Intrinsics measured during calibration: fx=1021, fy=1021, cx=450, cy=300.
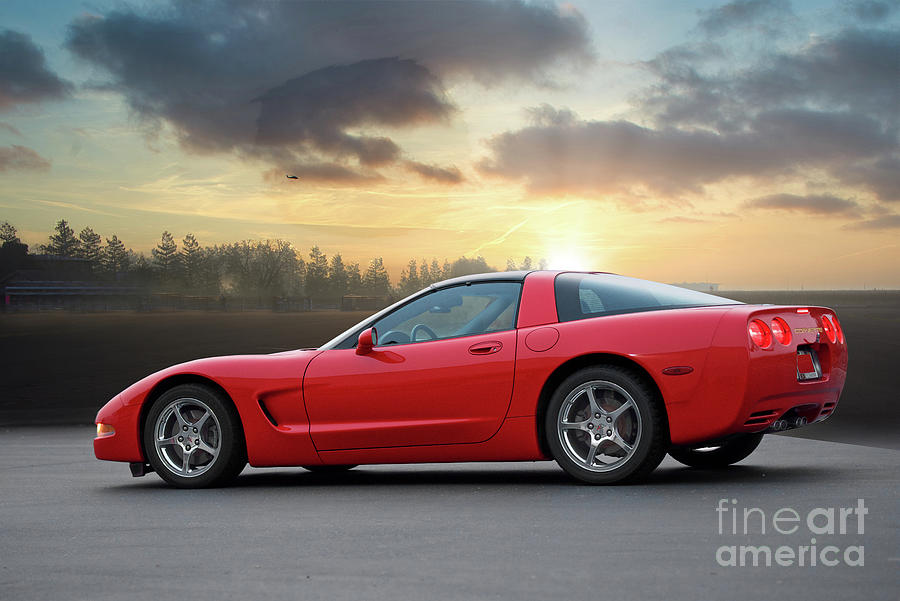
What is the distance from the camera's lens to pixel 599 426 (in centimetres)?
642

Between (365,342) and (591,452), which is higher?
(365,342)

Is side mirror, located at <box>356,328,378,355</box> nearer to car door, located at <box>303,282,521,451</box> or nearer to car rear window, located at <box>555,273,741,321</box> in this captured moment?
car door, located at <box>303,282,521,451</box>

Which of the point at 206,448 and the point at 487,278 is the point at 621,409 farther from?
the point at 206,448

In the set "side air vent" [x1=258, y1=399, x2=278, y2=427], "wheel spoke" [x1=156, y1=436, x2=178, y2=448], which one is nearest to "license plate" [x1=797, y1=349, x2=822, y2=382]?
"side air vent" [x1=258, y1=399, x2=278, y2=427]

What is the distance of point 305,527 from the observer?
5.59m

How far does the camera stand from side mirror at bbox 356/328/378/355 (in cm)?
710

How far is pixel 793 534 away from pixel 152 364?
3131 centimetres

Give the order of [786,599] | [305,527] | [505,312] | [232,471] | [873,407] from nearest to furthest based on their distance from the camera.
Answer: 1. [786,599]
2. [305,527]
3. [505,312]
4. [232,471]
5. [873,407]

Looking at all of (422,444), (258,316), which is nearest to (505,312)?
(422,444)

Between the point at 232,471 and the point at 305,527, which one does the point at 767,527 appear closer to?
the point at 305,527

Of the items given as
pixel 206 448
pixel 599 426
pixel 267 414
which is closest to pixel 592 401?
pixel 599 426

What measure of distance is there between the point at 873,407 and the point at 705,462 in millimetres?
16196

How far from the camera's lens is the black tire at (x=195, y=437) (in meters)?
7.38

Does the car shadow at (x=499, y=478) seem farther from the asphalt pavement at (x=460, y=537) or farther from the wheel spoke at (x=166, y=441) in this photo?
the wheel spoke at (x=166, y=441)
